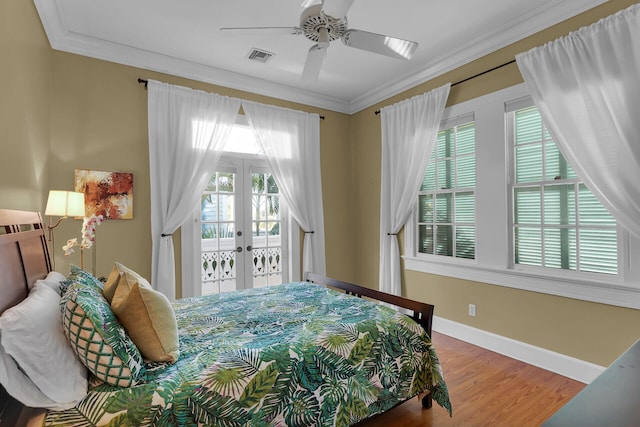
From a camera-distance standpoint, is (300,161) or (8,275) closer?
(8,275)

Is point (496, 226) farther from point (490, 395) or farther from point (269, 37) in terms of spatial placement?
point (269, 37)

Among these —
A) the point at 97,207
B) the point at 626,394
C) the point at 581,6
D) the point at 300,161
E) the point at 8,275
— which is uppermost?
the point at 581,6

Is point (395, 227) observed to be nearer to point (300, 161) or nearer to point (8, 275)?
point (300, 161)

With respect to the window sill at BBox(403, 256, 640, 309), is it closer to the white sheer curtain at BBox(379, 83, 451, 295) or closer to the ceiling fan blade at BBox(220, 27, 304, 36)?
the white sheer curtain at BBox(379, 83, 451, 295)

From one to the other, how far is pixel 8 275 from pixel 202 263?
2353 mm

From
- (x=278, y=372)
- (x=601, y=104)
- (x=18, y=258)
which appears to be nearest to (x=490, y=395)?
(x=278, y=372)

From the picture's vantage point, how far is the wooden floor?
2115 millimetres

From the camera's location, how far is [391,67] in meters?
3.81

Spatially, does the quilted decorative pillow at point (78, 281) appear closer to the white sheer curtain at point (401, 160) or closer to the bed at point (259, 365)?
the bed at point (259, 365)

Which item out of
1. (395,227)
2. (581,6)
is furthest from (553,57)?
(395,227)

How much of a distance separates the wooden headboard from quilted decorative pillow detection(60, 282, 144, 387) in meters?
0.26

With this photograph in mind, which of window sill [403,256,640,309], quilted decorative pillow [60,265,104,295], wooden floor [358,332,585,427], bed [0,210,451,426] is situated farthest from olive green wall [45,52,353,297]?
window sill [403,256,640,309]

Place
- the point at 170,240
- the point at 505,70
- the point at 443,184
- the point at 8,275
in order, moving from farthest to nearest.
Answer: the point at 443,184
the point at 170,240
the point at 505,70
the point at 8,275

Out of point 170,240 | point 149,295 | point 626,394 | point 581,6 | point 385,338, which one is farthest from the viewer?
point 170,240
